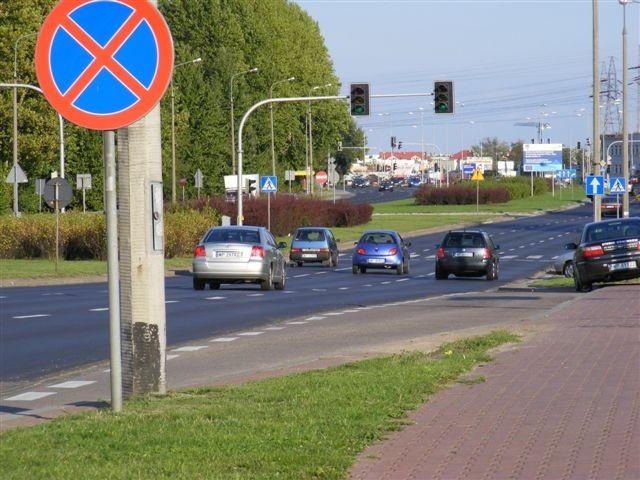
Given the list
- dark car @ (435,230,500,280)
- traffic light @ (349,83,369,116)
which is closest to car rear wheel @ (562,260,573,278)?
dark car @ (435,230,500,280)

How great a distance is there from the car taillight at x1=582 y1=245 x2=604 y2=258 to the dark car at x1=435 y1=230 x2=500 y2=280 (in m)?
11.8

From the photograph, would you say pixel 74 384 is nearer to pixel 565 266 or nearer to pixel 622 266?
pixel 622 266

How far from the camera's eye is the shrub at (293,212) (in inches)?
2601

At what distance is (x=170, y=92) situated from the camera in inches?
3155

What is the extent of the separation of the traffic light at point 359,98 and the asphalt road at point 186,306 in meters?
5.41

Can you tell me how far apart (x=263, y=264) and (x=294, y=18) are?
3544 inches

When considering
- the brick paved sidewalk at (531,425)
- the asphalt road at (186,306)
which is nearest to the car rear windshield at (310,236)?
the asphalt road at (186,306)

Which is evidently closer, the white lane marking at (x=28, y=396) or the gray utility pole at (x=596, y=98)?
the white lane marking at (x=28, y=396)

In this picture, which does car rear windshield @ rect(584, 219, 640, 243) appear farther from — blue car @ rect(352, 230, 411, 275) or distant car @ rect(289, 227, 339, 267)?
distant car @ rect(289, 227, 339, 267)

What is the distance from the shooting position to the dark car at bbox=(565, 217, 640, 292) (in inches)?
1197

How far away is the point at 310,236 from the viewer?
5356cm

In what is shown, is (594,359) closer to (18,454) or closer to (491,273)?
(18,454)

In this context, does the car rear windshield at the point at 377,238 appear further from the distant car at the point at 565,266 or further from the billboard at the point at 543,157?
the billboard at the point at 543,157

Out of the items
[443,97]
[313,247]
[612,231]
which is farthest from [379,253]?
[612,231]
